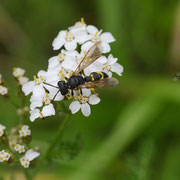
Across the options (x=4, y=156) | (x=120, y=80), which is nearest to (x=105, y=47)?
(x=4, y=156)

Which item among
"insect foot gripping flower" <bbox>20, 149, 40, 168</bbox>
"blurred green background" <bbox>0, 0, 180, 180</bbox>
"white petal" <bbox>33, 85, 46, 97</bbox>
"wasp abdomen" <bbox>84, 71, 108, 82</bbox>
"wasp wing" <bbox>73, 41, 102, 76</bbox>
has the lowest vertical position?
"insect foot gripping flower" <bbox>20, 149, 40, 168</bbox>

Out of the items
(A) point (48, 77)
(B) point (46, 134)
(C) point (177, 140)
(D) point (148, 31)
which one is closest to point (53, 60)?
(A) point (48, 77)

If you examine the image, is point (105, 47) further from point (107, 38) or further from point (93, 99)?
point (93, 99)

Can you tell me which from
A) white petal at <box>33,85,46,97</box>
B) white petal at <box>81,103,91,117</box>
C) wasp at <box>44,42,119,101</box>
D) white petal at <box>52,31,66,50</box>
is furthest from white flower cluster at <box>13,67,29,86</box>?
white petal at <box>81,103,91,117</box>

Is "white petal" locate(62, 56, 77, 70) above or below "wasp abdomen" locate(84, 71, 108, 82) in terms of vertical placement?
above

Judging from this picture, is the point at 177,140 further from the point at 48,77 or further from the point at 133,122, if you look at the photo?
the point at 48,77

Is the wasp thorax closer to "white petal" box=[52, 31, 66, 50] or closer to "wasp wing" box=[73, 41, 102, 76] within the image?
"wasp wing" box=[73, 41, 102, 76]
